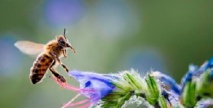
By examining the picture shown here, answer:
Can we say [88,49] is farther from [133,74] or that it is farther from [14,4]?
[133,74]

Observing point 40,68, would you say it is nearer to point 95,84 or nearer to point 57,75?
point 57,75

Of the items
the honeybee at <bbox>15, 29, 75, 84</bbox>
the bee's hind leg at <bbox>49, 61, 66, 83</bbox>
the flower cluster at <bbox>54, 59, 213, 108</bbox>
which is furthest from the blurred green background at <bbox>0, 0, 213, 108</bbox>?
the flower cluster at <bbox>54, 59, 213, 108</bbox>

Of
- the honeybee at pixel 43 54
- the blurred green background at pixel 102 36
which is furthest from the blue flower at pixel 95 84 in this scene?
the blurred green background at pixel 102 36

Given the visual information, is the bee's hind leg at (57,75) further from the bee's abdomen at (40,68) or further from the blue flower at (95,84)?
the blue flower at (95,84)

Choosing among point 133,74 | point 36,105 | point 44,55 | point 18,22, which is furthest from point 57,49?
point 18,22

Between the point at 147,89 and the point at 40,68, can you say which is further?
the point at 40,68

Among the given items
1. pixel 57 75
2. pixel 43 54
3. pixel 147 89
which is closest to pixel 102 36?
pixel 43 54
